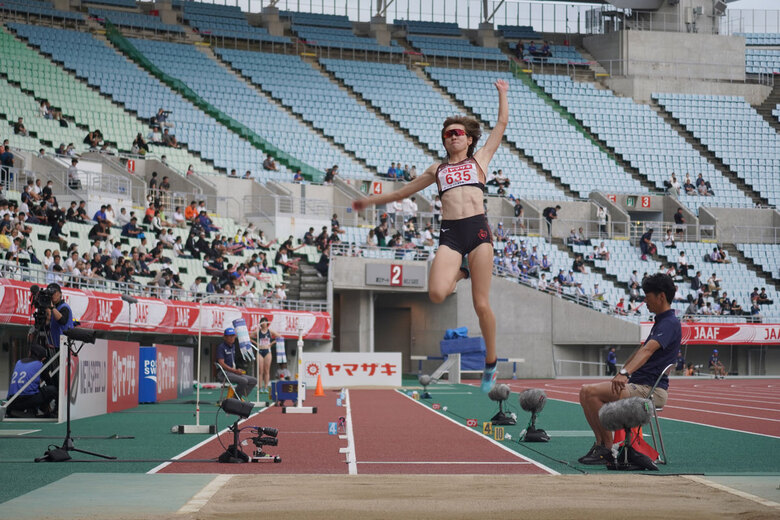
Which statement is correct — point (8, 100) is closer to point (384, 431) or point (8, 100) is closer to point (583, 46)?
point (384, 431)

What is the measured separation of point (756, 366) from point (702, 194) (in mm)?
8318

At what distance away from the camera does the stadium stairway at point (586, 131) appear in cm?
4331

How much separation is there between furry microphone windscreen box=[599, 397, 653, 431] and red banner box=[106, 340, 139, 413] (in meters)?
9.41

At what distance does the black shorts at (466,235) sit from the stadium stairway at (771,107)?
141 feet

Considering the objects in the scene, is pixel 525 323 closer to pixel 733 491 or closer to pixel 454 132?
pixel 454 132

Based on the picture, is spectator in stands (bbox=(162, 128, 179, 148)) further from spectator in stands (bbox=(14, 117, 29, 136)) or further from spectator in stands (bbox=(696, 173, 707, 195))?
spectator in stands (bbox=(696, 173, 707, 195))

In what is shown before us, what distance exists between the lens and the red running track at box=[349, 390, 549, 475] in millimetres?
8781

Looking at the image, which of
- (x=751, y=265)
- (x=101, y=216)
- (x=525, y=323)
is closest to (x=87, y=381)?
(x=101, y=216)

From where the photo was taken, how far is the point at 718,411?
16.6m

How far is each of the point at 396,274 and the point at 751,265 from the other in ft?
48.5

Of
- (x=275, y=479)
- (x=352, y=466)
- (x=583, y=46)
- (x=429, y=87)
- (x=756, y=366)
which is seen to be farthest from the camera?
(x=583, y=46)

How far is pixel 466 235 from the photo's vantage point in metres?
7.32

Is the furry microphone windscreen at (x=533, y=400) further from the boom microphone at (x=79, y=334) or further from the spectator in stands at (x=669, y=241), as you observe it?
the spectator in stands at (x=669, y=241)

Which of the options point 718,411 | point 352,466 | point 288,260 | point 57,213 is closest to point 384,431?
point 352,466
